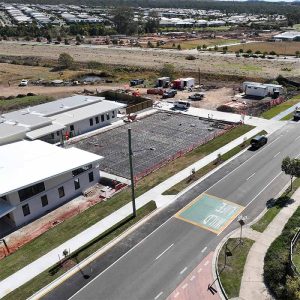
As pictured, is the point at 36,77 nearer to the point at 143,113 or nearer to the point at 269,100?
the point at 143,113

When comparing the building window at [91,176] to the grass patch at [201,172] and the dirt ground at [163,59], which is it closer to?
the grass patch at [201,172]

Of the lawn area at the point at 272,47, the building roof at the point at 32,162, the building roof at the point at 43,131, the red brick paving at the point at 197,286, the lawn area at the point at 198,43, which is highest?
the building roof at the point at 32,162

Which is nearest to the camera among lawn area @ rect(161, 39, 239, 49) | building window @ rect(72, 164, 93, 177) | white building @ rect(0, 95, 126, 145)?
building window @ rect(72, 164, 93, 177)

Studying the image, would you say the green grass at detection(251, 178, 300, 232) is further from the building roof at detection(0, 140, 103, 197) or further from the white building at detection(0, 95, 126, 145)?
the white building at detection(0, 95, 126, 145)

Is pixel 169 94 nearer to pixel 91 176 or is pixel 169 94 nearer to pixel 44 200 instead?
pixel 91 176

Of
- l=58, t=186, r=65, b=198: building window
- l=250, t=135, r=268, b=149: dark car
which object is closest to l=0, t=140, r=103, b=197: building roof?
l=58, t=186, r=65, b=198: building window

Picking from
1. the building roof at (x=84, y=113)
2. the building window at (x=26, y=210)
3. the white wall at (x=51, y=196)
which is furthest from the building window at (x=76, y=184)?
the building roof at (x=84, y=113)

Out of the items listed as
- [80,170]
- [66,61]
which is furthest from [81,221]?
[66,61]
